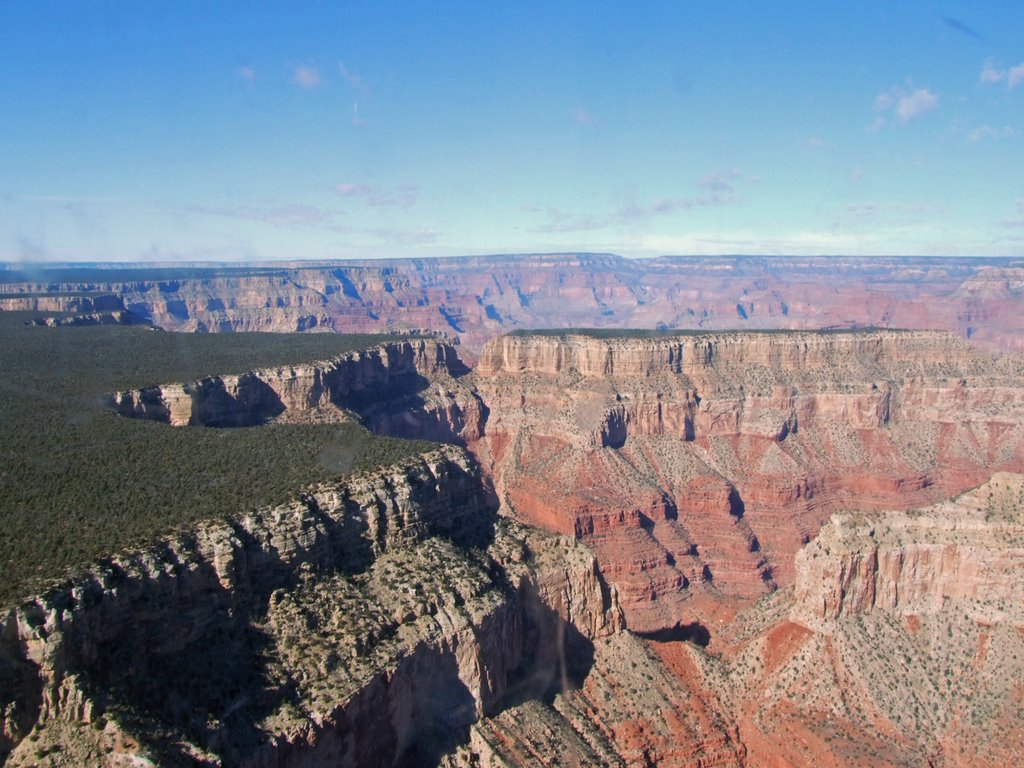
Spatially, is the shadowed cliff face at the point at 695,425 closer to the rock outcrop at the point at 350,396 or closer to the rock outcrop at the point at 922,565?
the rock outcrop at the point at 350,396

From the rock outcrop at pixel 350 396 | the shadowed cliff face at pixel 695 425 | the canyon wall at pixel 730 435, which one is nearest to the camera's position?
the rock outcrop at pixel 350 396

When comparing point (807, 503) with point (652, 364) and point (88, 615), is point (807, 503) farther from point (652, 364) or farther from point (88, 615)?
point (88, 615)

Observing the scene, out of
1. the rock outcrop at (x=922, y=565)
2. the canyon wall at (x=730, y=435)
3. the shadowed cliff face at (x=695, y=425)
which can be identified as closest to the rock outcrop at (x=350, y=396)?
the shadowed cliff face at (x=695, y=425)

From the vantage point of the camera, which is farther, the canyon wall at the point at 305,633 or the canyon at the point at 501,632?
the canyon at the point at 501,632

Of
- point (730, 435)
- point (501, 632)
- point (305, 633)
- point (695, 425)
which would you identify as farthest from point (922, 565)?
point (695, 425)

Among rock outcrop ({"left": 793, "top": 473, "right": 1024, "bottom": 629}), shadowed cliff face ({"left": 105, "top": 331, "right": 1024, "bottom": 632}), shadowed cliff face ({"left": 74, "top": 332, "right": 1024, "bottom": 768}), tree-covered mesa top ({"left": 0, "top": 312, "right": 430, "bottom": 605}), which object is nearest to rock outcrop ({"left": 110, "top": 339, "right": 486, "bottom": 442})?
shadowed cliff face ({"left": 105, "top": 331, "right": 1024, "bottom": 632})

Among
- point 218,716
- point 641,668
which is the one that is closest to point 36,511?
point 218,716

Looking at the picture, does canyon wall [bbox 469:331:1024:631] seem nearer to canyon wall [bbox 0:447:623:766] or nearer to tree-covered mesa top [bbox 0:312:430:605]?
canyon wall [bbox 0:447:623:766]
